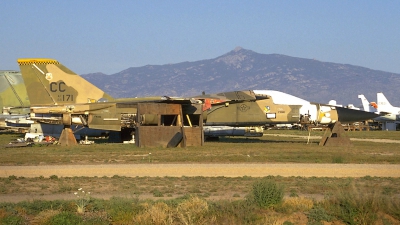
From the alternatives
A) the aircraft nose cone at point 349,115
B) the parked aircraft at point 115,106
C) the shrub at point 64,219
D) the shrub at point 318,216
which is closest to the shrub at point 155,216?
the shrub at point 64,219

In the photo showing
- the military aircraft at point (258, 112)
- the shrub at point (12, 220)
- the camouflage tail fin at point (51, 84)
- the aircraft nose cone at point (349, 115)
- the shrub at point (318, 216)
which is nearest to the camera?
the shrub at point (12, 220)

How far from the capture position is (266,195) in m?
11.4

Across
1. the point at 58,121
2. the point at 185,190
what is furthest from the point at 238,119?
the point at 185,190

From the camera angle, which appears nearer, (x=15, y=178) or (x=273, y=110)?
(x=15, y=178)

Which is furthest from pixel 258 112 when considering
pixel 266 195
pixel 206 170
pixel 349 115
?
pixel 266 195

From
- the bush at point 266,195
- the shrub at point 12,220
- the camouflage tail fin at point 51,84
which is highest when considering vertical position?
the camouflage tail fin at point 51,84

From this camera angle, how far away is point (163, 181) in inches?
614

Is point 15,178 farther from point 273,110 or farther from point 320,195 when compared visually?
point 273,110

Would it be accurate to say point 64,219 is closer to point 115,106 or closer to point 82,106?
point 115,106

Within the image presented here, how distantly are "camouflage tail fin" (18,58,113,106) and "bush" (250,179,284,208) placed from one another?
22.9 meters

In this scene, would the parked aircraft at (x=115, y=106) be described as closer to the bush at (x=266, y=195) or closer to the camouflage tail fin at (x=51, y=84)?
the camouflage tail fin at (x=51, y=84)

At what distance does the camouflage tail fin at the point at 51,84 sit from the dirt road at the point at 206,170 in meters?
13.6

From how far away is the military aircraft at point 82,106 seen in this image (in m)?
30.6

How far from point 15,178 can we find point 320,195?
8.34m
